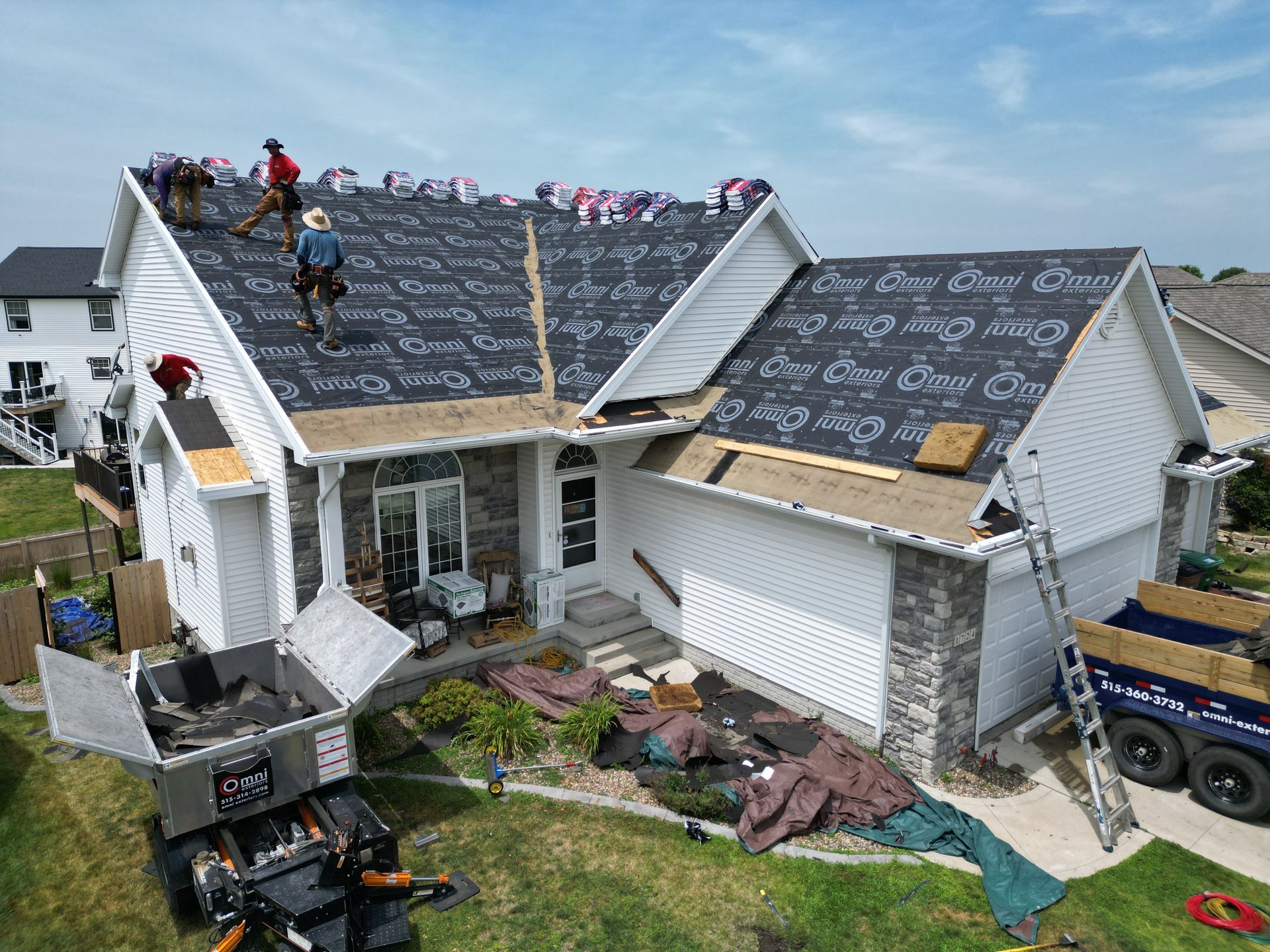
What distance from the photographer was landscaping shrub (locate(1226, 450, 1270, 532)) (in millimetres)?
21719

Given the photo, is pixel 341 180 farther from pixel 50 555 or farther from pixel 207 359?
pixel 50 555

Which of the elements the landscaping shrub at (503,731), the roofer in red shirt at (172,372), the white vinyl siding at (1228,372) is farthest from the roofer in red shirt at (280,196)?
the white vinyl siding at (1228,372)

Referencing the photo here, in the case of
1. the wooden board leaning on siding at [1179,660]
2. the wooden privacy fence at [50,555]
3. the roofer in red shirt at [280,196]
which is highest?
the roofer in red shirt at [280,196]

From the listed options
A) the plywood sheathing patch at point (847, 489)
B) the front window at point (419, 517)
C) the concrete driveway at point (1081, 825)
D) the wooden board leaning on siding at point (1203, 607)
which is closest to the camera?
the concrete driveway at point (1081, 825)

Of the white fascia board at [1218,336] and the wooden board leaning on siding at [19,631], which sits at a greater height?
the white fascia board at [1218,336]

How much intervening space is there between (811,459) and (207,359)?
30.5 ft

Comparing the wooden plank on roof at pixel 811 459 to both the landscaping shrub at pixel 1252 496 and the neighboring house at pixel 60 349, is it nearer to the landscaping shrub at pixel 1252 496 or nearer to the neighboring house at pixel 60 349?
the landscaping shrub at pixel 1252 496

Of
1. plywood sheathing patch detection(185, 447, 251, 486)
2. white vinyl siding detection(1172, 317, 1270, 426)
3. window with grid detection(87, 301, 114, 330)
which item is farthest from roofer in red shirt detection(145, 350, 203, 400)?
window with grid detection(87, 301, 114, 330)

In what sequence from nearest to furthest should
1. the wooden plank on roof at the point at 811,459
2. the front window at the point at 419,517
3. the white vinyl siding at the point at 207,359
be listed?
the wooden plank on roof at the point at 811,459 < the white vinyl siding at the point at 207,359 < the front window at the point at 419,517

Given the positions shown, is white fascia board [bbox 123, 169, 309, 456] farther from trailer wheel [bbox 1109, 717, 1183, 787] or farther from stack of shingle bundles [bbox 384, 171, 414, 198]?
trailer wheel [bbox 1109, 717, 1183, 787]

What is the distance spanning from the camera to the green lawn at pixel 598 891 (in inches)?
287

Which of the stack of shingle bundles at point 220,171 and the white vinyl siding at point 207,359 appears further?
the stack of shingle bundles at point 220,171

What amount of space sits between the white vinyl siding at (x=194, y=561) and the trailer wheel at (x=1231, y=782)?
42.0 ft

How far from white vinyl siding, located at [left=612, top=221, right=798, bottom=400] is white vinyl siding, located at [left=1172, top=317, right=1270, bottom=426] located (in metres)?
15.3
